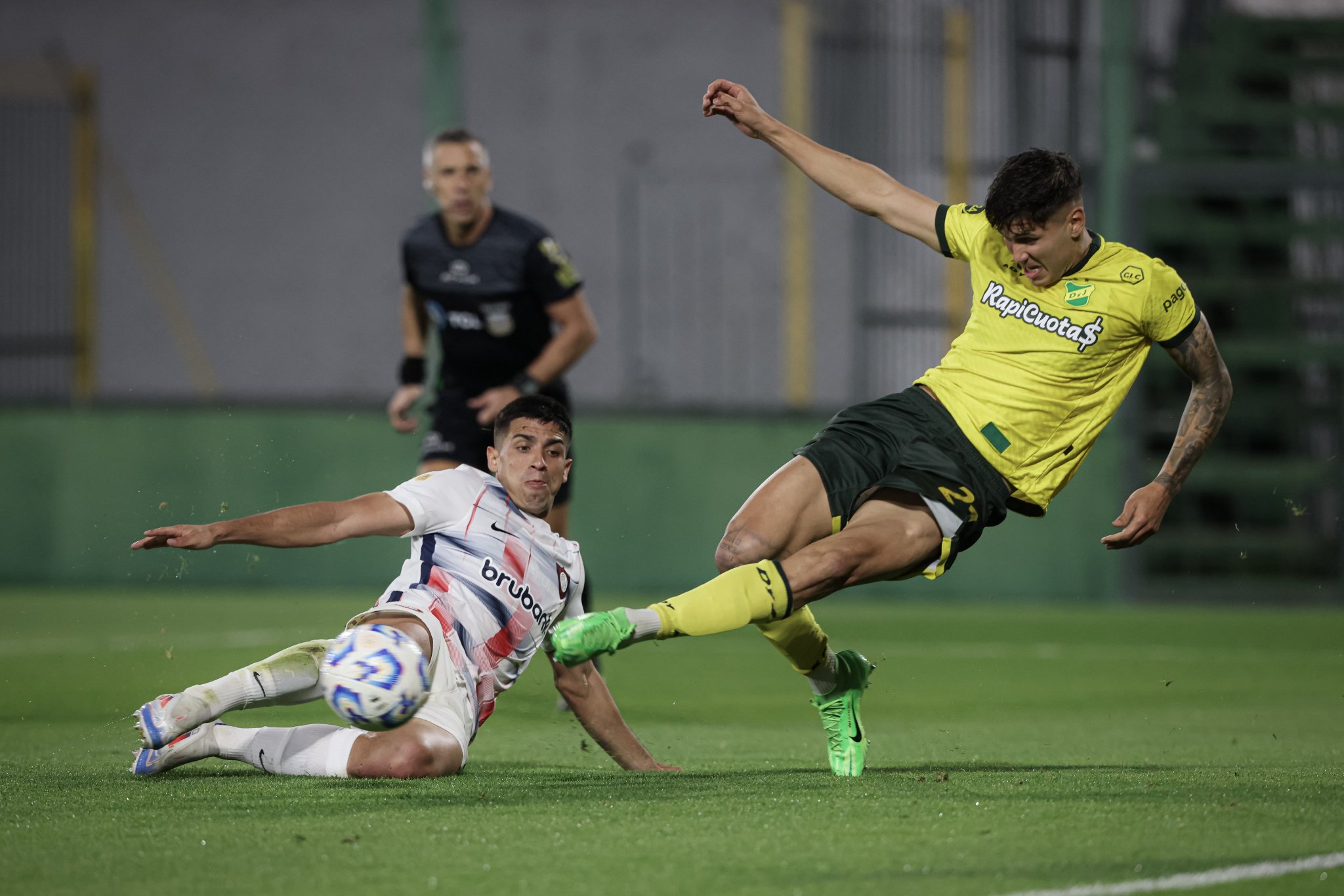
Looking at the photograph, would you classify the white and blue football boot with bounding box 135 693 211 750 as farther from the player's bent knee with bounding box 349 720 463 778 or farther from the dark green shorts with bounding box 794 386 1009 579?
the dark green shorts with bounding box 794 386 1009 579

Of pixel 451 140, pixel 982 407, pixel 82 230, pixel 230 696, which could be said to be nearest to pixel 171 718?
pixel 230 696

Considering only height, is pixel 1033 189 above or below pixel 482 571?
above

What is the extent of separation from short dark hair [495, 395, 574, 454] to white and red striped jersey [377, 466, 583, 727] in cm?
16

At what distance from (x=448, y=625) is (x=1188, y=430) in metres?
2.23

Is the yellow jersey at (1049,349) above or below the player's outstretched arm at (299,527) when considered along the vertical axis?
above

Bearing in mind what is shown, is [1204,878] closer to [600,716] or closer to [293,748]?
[600,716]

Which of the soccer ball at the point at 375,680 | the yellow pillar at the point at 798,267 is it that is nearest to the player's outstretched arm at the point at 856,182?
the soccer ball at the point at 375,680

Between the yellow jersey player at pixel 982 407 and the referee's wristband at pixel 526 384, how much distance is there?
202 cm

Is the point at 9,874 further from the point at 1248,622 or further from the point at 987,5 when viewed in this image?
the point at 987,5

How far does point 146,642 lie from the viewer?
9500 mm

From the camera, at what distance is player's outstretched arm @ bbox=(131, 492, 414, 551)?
13.2 ft

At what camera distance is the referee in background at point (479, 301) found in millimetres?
6934

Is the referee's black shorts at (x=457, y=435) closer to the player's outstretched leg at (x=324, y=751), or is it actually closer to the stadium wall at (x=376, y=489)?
the player's outstretched leg at (x=324, y=751)

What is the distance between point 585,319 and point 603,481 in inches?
241
